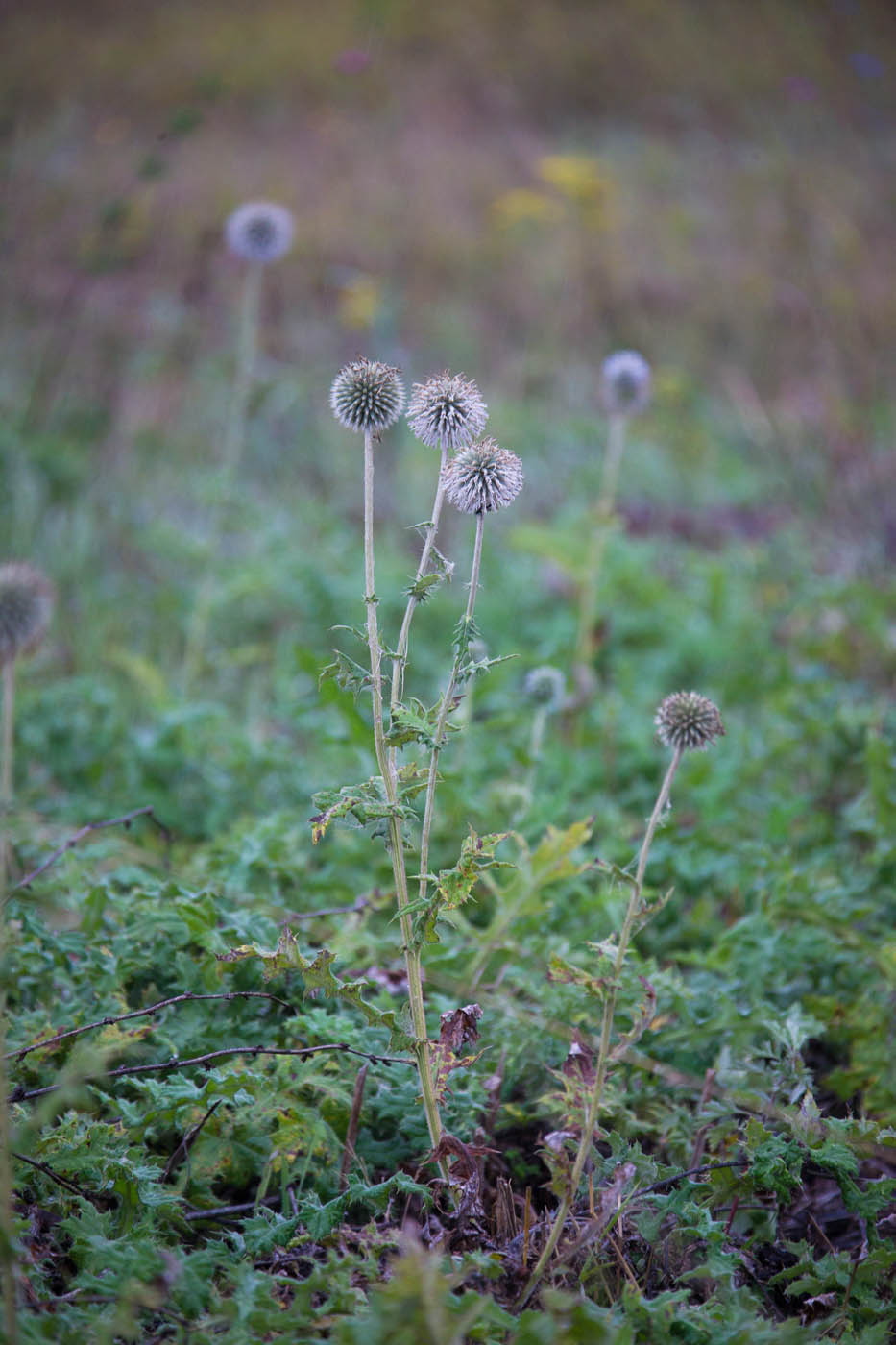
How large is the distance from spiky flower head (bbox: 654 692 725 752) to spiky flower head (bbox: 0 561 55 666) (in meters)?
1.32

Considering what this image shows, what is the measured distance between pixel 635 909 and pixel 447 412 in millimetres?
906

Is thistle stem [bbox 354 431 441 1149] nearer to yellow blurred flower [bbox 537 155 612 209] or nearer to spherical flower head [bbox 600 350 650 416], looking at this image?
spherical flower head [bbox 600 350 650 416]

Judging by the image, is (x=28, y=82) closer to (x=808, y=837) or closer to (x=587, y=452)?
(x=587, y=452)

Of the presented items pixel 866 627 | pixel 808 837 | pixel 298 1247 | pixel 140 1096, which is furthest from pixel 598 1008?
pixel 866 627

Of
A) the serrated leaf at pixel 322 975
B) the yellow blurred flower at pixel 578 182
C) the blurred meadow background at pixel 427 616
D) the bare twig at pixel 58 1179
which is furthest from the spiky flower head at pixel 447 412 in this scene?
the yellow blurred flower at pixel 578 182

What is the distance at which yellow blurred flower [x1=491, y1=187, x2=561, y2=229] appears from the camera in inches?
403

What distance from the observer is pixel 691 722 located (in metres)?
1.83

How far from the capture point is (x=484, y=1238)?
5.41 ft

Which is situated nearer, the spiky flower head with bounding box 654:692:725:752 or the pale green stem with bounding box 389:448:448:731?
the pale green stem with bounding box 389:448:448:731

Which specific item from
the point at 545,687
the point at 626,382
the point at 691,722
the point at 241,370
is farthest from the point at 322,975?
the point at 241,370

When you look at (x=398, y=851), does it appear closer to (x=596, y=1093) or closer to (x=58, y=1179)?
(x=596, y=1093)

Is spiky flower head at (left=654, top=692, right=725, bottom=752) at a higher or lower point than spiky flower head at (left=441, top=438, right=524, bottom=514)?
lower

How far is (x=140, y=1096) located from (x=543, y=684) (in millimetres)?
1634

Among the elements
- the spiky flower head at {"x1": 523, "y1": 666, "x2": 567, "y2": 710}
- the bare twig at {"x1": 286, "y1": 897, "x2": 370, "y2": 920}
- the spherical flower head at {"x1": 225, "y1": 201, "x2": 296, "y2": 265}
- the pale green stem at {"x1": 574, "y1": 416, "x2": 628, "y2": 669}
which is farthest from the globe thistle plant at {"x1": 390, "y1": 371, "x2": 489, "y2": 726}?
the spherical flower head at {"x1": 225, "y1": 201, "x2": 296, "y2": 265}
